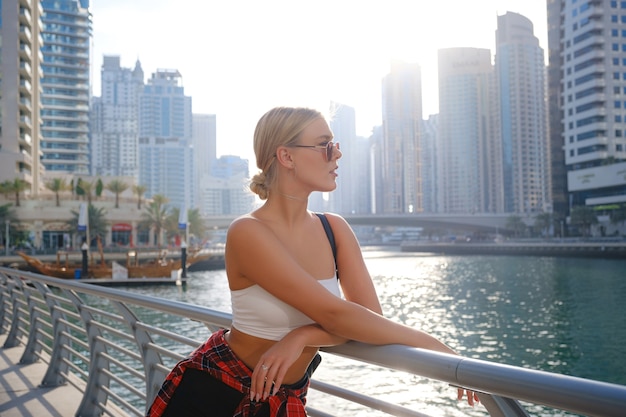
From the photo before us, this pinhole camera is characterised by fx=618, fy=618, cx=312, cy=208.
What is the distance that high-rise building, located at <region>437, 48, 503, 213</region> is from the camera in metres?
132

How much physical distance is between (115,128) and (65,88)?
45817 millimetres

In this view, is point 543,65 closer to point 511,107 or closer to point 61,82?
point 511,107

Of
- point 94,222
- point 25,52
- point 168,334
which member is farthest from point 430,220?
point 168,334

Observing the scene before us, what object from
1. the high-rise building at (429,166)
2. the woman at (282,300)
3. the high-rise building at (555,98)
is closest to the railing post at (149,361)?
the woman at (282,300)

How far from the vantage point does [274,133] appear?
6.00 feet

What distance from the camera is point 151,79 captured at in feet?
587

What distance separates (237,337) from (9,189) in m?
61.2

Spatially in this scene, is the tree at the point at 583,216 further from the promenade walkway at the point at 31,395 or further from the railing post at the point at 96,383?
the railing post at the point at 96,383

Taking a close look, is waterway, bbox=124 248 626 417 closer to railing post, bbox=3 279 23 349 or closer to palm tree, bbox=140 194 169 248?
railing post, bbox=3 279 23 349

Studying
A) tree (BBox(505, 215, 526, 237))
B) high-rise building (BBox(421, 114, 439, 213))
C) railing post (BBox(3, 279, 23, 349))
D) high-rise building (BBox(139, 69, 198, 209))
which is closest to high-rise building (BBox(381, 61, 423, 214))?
high-rise building (BBox(421, 114, 439, 213))

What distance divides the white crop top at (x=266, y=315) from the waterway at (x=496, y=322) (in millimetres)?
5701

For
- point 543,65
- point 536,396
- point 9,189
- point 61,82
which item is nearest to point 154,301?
point 536,396

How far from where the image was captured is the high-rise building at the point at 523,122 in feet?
414

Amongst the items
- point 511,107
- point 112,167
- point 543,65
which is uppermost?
point 543,65
